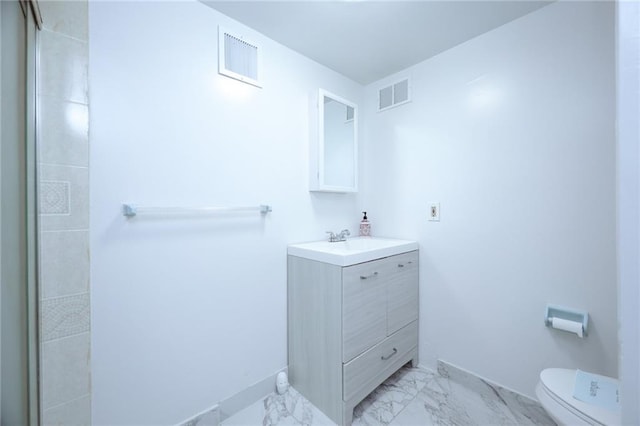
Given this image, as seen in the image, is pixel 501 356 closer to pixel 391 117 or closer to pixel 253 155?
pixel 391 117

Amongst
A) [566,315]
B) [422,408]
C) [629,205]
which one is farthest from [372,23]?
[422,408]

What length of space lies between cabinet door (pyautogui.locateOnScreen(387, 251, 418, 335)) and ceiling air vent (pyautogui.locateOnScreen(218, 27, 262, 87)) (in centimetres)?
138

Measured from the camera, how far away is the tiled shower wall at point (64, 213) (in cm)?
94

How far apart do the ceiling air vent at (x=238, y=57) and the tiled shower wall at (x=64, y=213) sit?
22.0 inches

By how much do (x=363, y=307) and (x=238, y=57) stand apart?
1.57m

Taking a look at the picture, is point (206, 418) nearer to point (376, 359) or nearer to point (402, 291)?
point (376, 359)

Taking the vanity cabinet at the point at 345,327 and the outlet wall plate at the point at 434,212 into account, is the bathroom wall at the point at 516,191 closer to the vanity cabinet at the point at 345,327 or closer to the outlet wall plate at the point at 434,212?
the outlet wall plate at the point at 434,212

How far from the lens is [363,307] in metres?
1.42

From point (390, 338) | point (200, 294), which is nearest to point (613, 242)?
point (390, 338)

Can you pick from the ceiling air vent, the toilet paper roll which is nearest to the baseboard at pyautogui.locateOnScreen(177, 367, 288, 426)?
the toilet paper roll

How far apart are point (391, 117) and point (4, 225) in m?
2.09

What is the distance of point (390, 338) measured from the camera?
1.61 m

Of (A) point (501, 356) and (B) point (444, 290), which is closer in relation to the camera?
(A) point (501, 356)

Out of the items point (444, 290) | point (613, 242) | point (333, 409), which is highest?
point (613, 242)
